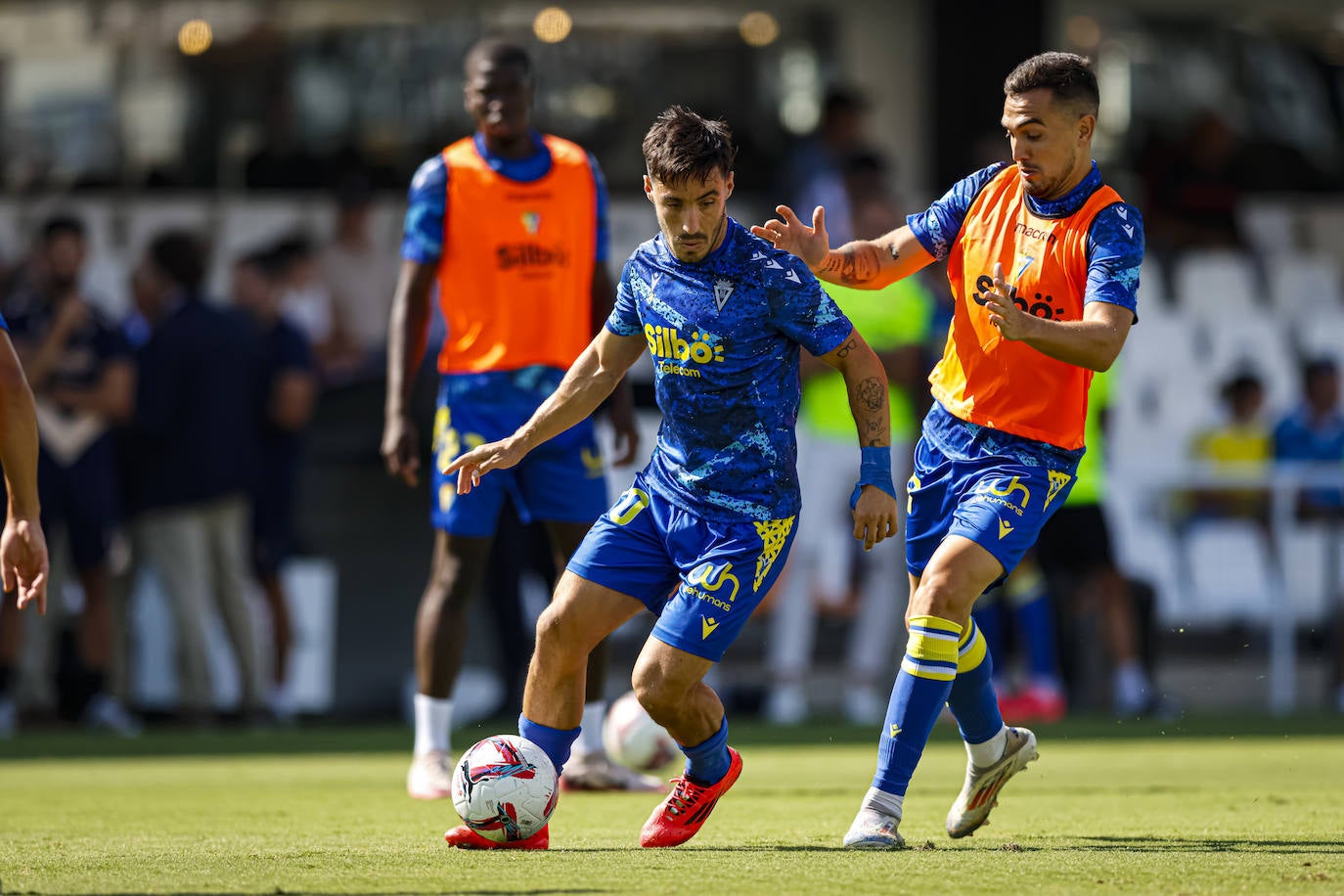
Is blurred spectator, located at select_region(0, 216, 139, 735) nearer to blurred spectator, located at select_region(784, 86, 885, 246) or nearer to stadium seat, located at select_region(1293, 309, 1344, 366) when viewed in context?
blurred spectator, located at select_region(784, 86, 885, 246)

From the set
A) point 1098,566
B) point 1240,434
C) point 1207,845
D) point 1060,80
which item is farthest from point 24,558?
point 1240,434

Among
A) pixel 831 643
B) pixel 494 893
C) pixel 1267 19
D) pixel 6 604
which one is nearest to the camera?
pixel 494 893

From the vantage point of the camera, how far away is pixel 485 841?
17.8 ft

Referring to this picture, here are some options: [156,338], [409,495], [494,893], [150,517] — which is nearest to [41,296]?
[156,338]

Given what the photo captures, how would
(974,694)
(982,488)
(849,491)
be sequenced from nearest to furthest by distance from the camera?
(982,488) < (974,694) < (849,491)

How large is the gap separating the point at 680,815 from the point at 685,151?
6.11 feet

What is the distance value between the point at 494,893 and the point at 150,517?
289 inches

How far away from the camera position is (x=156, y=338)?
37.4 ft

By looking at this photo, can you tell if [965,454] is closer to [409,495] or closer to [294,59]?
[409,495]

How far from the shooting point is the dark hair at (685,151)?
5234 mm

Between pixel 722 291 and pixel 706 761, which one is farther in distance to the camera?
pixel 706 761

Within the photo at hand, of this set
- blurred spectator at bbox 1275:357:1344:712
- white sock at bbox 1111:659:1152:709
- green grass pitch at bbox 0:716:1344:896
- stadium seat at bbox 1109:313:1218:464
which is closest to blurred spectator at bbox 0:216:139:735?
green grass pitch at bbox 0:716:1344:896

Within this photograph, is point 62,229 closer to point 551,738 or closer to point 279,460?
point 279,460

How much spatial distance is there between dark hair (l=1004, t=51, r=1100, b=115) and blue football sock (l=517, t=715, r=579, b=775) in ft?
7.31
